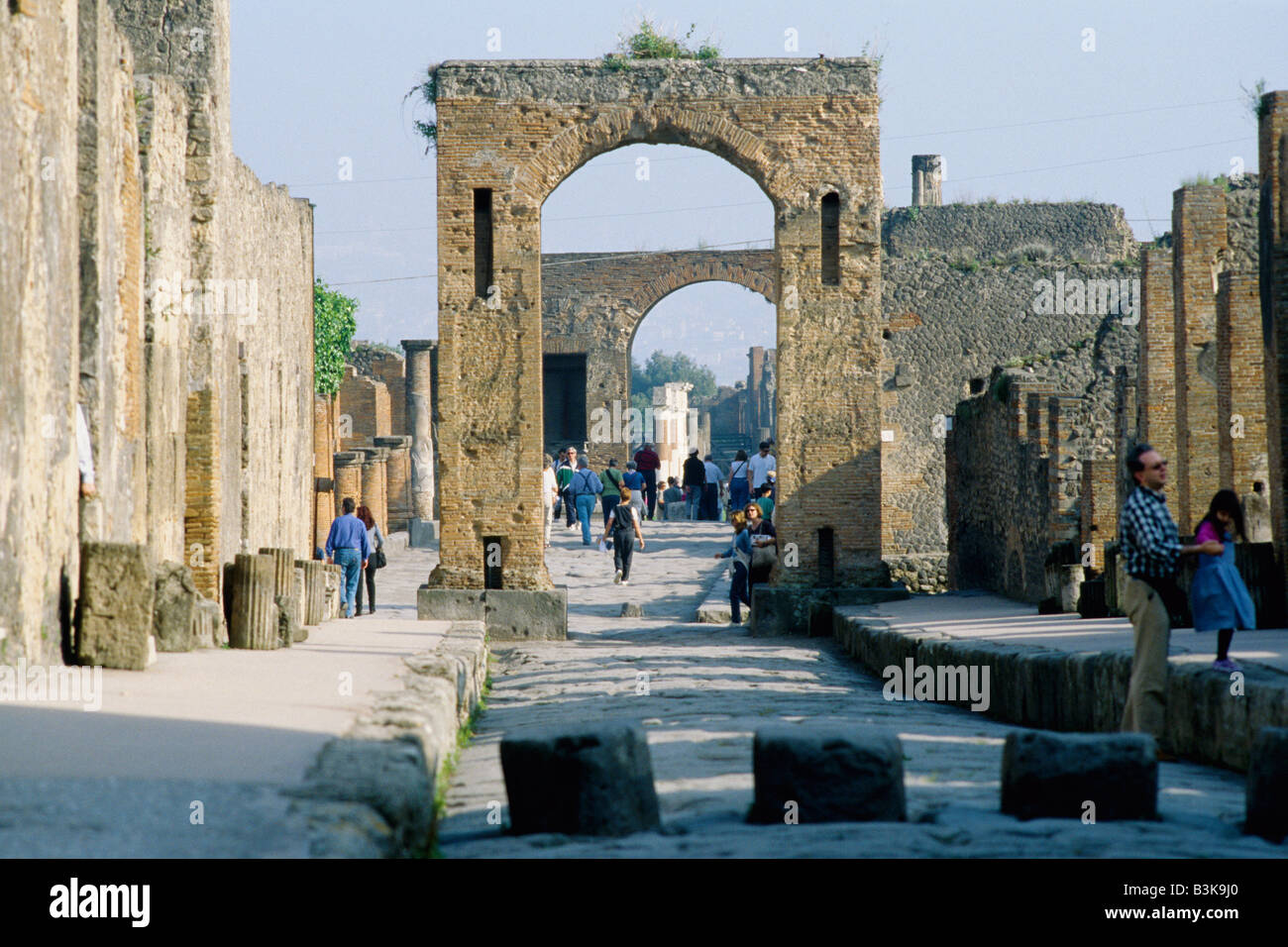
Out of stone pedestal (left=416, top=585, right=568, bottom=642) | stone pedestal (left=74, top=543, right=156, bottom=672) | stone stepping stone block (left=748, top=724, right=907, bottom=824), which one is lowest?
stone pedestal (left=416, top=585, right=568, bottom=642)

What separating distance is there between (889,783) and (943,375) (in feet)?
66.4

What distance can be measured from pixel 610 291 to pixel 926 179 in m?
7.28

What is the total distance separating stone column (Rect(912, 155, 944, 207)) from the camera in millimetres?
34219

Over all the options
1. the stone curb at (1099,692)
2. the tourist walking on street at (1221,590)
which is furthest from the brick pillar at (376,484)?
the tourist walking on street at (1221,590)

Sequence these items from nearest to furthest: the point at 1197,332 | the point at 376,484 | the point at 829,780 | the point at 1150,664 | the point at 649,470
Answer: the point at 829,780
the point at 1150,664
the point at 1197,332
the point at 376,484
the point at 649,470

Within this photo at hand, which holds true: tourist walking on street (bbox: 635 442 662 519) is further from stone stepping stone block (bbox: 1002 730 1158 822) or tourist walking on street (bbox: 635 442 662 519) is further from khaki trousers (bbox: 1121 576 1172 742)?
stone stepping stone block (bbox: 1002 730 1158 822)

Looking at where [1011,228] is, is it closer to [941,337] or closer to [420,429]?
[941,337]

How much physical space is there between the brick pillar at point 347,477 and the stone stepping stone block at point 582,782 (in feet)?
56.0

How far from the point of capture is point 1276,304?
9164 millimetres

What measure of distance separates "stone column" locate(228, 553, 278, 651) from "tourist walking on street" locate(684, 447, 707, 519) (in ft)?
67.9

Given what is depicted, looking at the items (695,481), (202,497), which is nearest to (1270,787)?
(202,497)

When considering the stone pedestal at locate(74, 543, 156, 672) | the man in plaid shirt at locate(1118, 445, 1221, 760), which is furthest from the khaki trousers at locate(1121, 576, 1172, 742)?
the stone pedestal at locate(74, 543, 156, 672)
